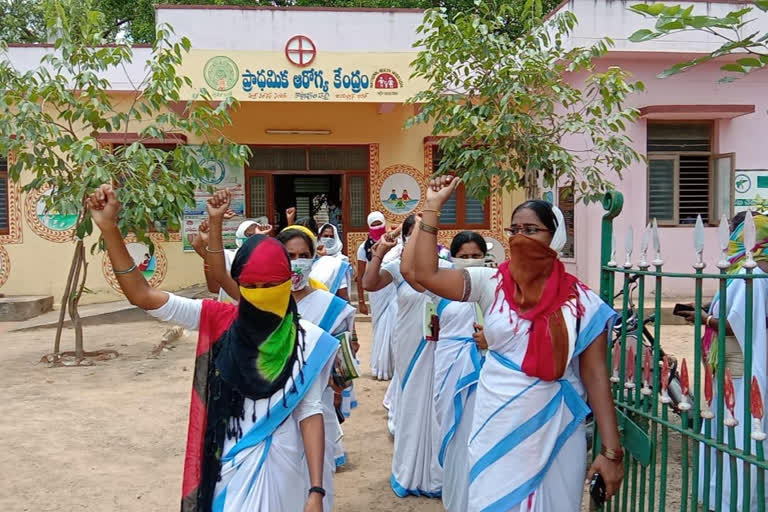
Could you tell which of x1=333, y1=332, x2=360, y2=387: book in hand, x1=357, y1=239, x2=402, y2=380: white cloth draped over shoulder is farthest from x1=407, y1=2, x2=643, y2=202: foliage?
x1=333, y1=332, x2=360, y2=387: book in hand

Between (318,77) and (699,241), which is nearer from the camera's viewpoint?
(699,241)

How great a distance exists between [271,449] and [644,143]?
948cm

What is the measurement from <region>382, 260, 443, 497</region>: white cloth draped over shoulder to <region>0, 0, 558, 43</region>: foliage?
14.9m

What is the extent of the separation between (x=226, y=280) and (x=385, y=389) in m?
3.73

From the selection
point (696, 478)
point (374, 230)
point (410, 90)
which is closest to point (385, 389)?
point (374, 230)

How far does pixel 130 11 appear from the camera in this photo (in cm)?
1936

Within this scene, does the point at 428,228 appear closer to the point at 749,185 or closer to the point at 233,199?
the point at 233,199

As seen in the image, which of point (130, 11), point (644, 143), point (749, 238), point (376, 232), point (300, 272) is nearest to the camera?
point (749, 238)

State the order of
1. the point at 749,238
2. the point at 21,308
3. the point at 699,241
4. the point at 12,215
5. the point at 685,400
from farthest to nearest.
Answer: the point at 12,215
the point at 21,308
the point at 685,400
the point at 699,241
the point at 749,238

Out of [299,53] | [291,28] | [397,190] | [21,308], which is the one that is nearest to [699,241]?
[299,53]

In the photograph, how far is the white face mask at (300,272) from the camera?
9.93 feet

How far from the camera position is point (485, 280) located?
2363 millimetres

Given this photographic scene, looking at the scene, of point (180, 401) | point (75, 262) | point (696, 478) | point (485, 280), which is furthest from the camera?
point (75, 262)

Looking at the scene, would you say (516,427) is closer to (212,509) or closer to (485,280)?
(485,280)
